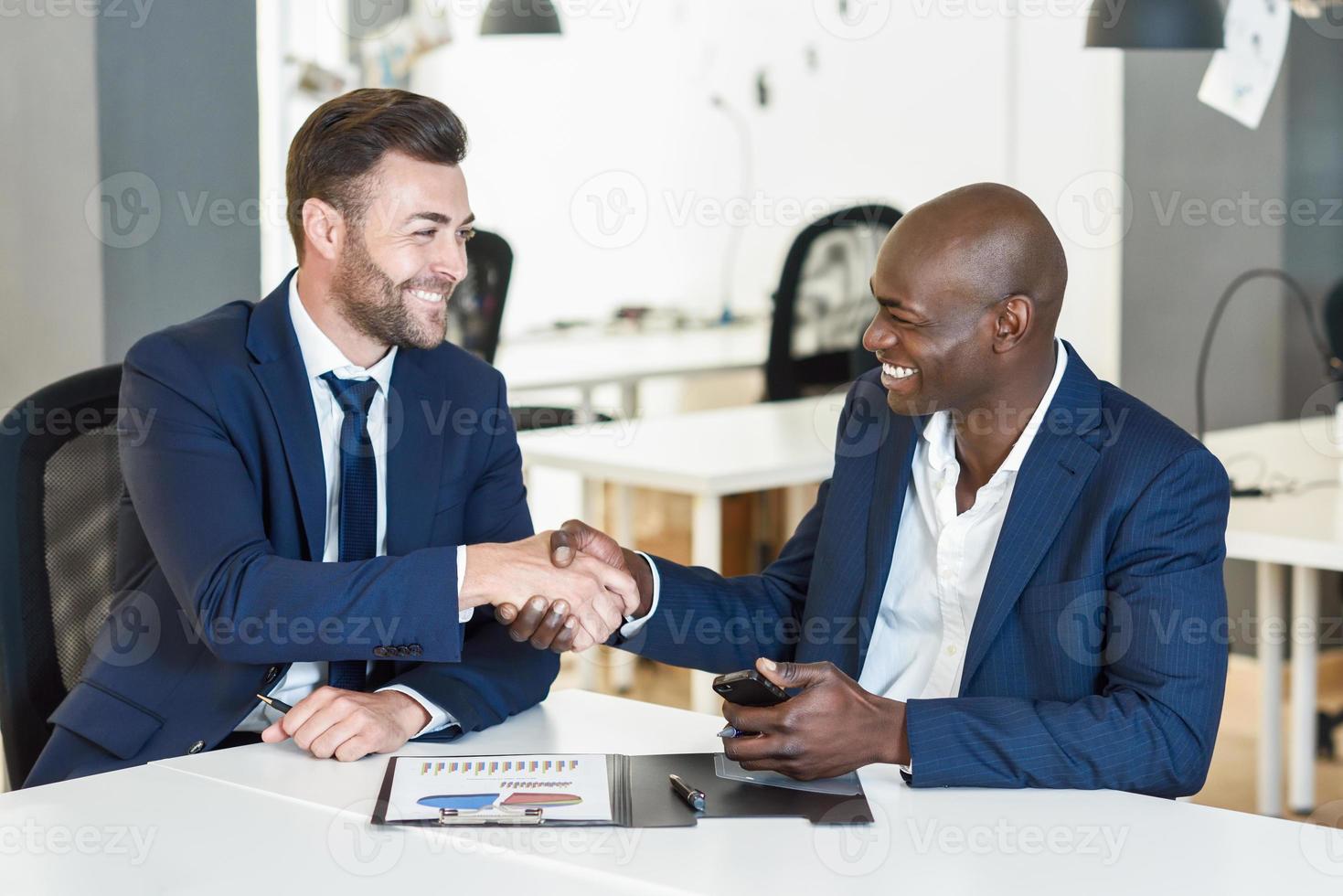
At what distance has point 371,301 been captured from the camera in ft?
6.93

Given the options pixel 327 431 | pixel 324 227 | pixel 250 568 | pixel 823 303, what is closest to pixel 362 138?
pixel 324 227

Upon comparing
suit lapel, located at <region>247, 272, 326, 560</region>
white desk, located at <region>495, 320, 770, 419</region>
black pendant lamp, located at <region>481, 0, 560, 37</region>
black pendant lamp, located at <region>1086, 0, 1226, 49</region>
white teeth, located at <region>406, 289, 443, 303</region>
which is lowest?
white desk, located at <region>495, 320, 770, 419</region>

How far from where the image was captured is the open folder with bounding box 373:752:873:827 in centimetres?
146

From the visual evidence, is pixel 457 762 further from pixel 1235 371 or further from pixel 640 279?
pixel 640 279

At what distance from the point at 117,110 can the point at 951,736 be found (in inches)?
79.1

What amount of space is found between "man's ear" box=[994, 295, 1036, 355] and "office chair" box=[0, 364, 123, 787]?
1202mm

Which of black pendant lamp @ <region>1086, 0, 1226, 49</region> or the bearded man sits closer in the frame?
the bearded man

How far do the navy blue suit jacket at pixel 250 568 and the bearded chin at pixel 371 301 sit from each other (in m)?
0.07

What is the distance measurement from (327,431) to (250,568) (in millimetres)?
285

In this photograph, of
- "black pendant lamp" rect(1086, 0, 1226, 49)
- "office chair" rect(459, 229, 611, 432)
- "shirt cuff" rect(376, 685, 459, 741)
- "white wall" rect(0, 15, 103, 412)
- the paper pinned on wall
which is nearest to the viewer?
"shirt cuff" rect(376, 685, 459, 741)

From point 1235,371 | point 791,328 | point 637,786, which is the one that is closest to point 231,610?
point 637,786

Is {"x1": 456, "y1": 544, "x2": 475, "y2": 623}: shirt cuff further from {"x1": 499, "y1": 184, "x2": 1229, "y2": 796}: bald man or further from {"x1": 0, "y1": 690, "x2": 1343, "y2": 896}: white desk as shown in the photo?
{"x1": 0, "y1": 690, "x2": 1343, "y2": 896}: white desk

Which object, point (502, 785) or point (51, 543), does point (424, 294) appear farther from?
point (502, 785)

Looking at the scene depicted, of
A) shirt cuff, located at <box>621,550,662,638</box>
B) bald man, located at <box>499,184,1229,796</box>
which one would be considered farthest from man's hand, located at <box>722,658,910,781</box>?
shirt cuff, located at <box>621,550,662,638</box>
